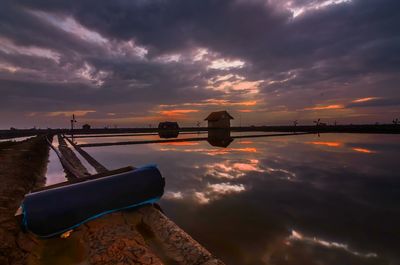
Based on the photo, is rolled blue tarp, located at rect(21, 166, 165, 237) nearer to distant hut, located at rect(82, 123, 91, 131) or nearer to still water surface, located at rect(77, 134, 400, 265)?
still water surface, located at rect(77, 134, 400, 265)

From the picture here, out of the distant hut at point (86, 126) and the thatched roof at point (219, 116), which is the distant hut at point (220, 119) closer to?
the thatched roof at point (219, 116)

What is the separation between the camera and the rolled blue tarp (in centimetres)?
467

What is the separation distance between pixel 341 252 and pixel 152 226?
4409 millimetres

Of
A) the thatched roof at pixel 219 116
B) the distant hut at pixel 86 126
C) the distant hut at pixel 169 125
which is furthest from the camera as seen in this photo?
the distant hut at pixel 86 126

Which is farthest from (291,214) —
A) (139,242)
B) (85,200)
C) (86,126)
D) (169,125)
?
(86,126)

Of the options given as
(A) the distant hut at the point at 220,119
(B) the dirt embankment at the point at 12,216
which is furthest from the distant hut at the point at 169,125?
(B) the dirt embankment at the point at 12,216

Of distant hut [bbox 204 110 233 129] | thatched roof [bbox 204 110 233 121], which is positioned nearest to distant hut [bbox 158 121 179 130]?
thatched roof [bbox 204 110 233 121]

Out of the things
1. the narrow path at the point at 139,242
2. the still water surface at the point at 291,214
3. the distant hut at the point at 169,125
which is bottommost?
the still water surface at the point at 291,214

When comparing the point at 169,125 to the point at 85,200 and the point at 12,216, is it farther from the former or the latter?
the point at 85,200

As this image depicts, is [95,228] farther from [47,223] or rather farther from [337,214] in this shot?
[337,214]

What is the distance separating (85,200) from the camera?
516 centimetres

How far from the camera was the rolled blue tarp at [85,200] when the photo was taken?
4.67 metres

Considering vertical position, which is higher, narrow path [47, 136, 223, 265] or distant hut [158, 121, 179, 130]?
distant hut [158, 121, 179, 130]

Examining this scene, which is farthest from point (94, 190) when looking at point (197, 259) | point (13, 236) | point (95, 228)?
point (197, 259)
